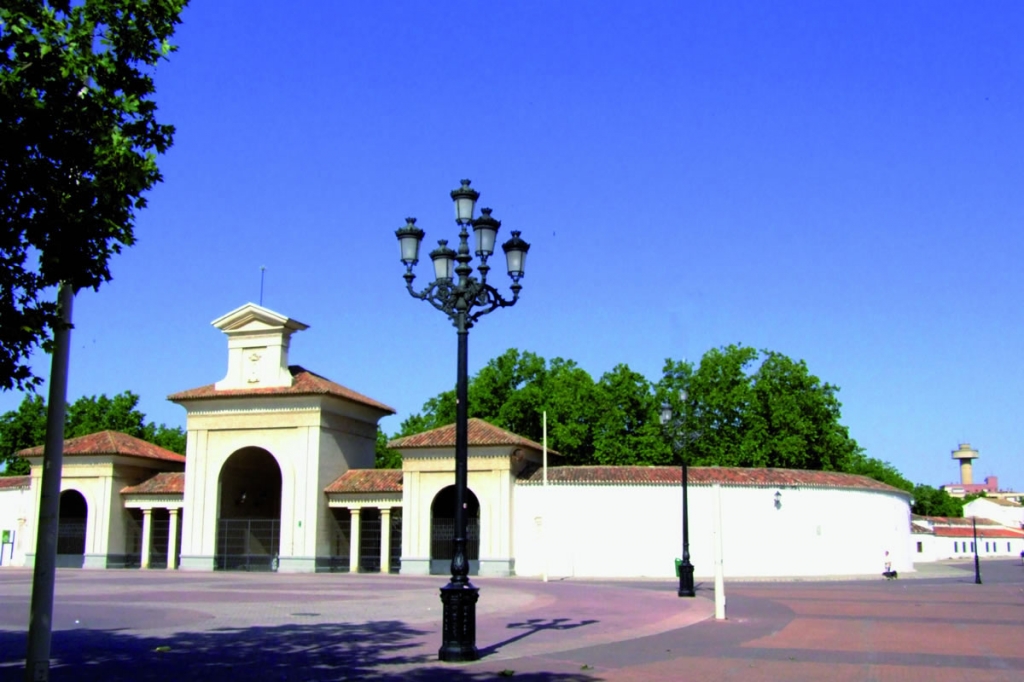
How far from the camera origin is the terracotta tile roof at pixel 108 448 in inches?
1982

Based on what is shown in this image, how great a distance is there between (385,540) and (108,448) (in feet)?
52.3

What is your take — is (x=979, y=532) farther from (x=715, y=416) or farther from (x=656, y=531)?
(x=656, y=531)

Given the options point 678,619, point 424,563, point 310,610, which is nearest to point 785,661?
point 678,619

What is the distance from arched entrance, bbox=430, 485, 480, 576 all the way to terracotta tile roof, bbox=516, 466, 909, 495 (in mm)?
3845

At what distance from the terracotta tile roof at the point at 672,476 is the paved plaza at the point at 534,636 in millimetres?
12773

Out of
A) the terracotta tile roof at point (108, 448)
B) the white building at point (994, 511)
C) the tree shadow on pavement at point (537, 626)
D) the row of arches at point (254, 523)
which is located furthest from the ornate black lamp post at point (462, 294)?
the white building at point (994, 511)

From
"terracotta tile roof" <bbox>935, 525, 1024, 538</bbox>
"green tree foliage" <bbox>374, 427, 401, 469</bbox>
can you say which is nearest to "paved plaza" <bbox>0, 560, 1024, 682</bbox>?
"green tree foliage" <bbox>374, 427, 401, 469</bbox>

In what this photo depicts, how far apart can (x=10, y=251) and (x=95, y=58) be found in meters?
1.91

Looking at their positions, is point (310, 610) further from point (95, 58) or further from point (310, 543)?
point (310, 543)

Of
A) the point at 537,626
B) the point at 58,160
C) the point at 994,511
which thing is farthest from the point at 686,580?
the point at 994,511

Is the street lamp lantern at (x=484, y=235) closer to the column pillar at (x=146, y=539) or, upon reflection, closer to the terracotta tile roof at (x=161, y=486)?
the terracotta tile roof at (x=161, y=486)

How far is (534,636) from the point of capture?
16.6 m

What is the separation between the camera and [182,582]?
3450 cm

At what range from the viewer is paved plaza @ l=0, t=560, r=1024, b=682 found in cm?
1235
